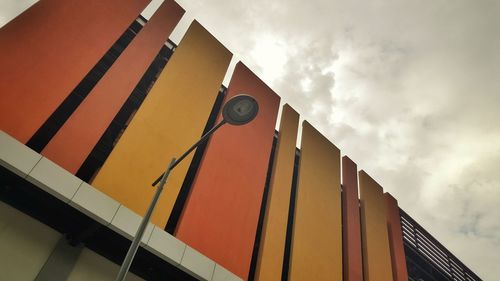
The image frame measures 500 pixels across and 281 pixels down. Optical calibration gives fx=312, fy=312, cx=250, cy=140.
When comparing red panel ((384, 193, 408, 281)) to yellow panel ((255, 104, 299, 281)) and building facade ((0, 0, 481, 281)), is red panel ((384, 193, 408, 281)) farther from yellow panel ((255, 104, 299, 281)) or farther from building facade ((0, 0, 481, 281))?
yellow panel ((255, 104, 299, 281))

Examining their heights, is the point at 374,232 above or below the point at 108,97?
above

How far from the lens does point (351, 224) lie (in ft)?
56.7

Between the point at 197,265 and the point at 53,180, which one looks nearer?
the point at 53,180

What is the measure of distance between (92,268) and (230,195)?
527cm

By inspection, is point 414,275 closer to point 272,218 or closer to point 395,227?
point 395,227

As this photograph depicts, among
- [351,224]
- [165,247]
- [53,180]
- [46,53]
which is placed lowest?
[165,247]

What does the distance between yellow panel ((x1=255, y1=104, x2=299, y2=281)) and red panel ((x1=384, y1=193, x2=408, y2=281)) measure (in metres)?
8.90

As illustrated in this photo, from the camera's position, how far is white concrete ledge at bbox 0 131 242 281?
7.47m

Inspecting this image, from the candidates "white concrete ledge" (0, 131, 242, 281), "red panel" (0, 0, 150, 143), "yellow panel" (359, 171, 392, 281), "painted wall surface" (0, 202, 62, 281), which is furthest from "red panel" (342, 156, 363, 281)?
"red panel" (0, 0, 150, 143)

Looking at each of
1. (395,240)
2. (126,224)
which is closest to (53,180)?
(126,224)

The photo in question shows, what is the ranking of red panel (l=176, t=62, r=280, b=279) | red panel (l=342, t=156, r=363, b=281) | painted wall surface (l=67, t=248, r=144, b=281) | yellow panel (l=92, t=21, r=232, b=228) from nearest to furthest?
painted wall surface (l=67, t=248, r=144, b=281) → yellow panel (l=92, t=21, r=232, b=228) → red panel (l=176, t=62, r=280, b=279) → red panel (l=342, t=156, r=363, b=281)

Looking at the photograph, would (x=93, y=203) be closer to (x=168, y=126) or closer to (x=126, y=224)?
(x=126, y=224)

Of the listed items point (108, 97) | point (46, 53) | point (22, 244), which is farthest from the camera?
point (108, 97)

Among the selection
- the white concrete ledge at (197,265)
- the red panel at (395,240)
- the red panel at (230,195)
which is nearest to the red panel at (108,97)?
the red panel at (230,195)
